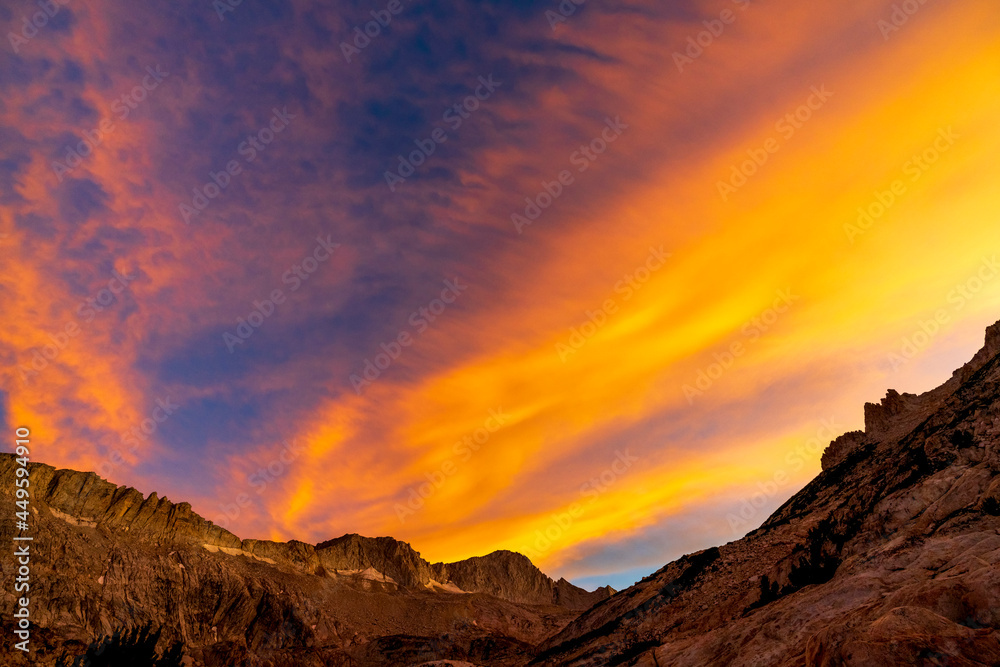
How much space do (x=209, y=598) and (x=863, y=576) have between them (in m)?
118

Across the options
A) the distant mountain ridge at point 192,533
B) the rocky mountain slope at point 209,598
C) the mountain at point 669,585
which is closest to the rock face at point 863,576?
the mountain at point 669,585

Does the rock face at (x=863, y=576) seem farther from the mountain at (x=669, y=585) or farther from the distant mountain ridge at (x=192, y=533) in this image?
the distant mountain ridge at (x=192, y=533)

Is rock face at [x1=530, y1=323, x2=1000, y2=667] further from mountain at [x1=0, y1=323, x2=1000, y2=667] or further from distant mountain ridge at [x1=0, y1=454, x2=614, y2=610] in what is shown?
distant mountain ridge at [x1=0, y1=454, x2=614, y2=610]

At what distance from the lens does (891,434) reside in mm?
50812

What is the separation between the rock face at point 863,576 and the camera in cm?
1107

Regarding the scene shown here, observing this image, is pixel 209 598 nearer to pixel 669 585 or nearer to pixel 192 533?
pixel 192 533

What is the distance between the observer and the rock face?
1107cm

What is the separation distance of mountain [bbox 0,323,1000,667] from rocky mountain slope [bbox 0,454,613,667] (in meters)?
0.38

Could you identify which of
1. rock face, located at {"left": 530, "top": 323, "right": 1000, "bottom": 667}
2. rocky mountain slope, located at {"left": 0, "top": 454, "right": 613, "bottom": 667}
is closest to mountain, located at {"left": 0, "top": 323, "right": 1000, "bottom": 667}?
rock face, located at {"left": 530, "top": 323, "right": 1000, "bottom": 667}

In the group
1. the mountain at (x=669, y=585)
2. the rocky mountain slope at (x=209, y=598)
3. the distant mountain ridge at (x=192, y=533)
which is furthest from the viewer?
the distant mountain ridge at (x=192, y=533)

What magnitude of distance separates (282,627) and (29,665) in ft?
168

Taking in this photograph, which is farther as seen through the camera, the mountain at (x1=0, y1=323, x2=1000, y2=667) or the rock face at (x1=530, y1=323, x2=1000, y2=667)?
the mountain at (x1=0, y1=323, x2=1000, y2=667)

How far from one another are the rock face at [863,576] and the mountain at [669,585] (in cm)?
9

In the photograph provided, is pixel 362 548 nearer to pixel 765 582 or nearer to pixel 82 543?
pixel 82 543
